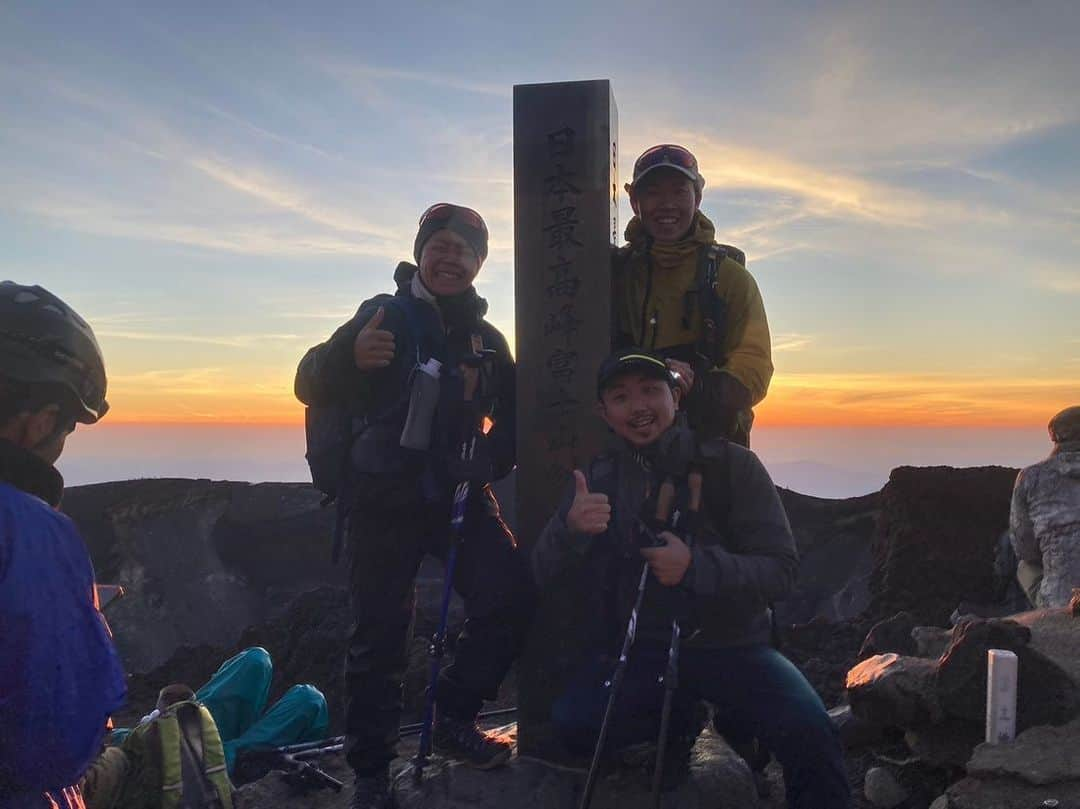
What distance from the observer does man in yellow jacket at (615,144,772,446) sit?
14.7ft

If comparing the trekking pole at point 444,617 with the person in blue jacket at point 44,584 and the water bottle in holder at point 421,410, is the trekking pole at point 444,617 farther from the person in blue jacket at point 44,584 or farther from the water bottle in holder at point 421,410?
the person in blue jacket at point 44,584

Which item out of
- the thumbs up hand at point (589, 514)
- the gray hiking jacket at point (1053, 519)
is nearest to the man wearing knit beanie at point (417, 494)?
the thumbs up hand at point (589, 514)

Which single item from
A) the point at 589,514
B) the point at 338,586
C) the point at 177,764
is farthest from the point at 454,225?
the point at 338,586

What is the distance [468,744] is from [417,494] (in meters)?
1.39

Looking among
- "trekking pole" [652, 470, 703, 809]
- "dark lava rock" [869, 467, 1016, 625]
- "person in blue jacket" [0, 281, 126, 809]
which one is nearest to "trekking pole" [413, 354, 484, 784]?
"trekking pole" [652, 470, 703, 809]

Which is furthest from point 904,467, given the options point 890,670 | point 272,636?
point 272,636

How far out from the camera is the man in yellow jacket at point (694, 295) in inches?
176

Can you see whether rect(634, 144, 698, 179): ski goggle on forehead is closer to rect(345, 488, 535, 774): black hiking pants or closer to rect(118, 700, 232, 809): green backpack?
rect(345, 488, 535, 774): black hiking pants

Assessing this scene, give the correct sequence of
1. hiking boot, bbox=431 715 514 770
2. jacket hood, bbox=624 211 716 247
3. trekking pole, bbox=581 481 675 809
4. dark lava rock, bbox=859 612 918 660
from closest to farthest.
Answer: trekking pole, bbox=581 481 675 809 → hiking boot, bbox=431 715 514 770 → jacket hood, bbox=624 211 716 247 → dark lava rock, bbox=859 612 918 660

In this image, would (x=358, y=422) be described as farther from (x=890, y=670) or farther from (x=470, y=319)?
(x=890, y=670)

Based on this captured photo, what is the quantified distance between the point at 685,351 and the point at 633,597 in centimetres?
139

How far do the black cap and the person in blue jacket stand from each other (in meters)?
2.17

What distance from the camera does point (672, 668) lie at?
11.9 ft

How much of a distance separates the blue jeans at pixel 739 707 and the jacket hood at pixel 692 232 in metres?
2.13
